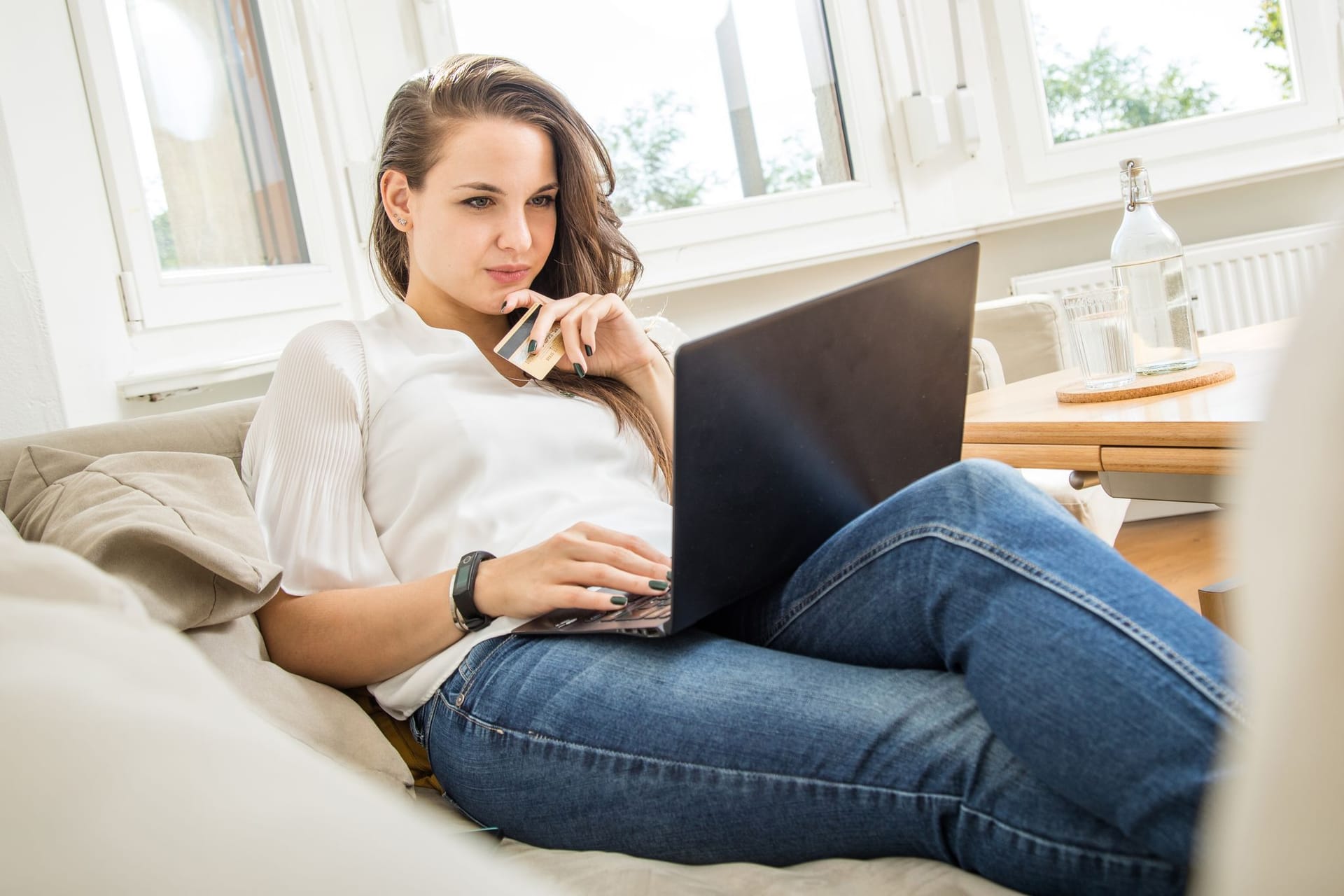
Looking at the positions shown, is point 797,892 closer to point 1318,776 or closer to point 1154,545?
point 1318,776

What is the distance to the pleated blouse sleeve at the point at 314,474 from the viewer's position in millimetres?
1066

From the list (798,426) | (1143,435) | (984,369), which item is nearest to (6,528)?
(798,426)

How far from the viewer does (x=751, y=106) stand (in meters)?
2.79

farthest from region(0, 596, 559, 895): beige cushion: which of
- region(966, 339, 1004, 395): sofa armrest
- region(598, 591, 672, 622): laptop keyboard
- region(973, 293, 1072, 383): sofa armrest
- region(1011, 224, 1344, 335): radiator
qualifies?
region(1011, 224, 1344, 335): radiator

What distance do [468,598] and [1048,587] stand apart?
0.52m

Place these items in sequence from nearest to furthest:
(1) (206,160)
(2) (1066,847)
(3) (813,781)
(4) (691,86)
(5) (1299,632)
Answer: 1. (5) (1299,632)
2. (2) (1066,847)
3. (3) (813,781)
4. (1) (206,160)
5. (4) (691,86)

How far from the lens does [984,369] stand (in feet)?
5.98

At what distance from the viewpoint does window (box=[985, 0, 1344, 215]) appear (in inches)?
115

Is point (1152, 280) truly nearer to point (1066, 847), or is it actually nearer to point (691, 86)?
point (1066, 847)

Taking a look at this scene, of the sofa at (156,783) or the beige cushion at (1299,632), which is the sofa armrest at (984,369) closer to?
the sofa at (156,783)

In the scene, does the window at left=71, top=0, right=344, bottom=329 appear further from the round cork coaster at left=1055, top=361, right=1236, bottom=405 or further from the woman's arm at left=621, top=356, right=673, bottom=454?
the round cork coaster at left=1055, top=361, right=1236, bottom=405

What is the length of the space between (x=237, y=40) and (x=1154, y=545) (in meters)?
2.37

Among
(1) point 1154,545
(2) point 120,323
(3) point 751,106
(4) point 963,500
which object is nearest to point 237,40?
(2) point 120,323

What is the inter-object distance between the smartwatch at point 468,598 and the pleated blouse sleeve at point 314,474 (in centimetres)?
15
